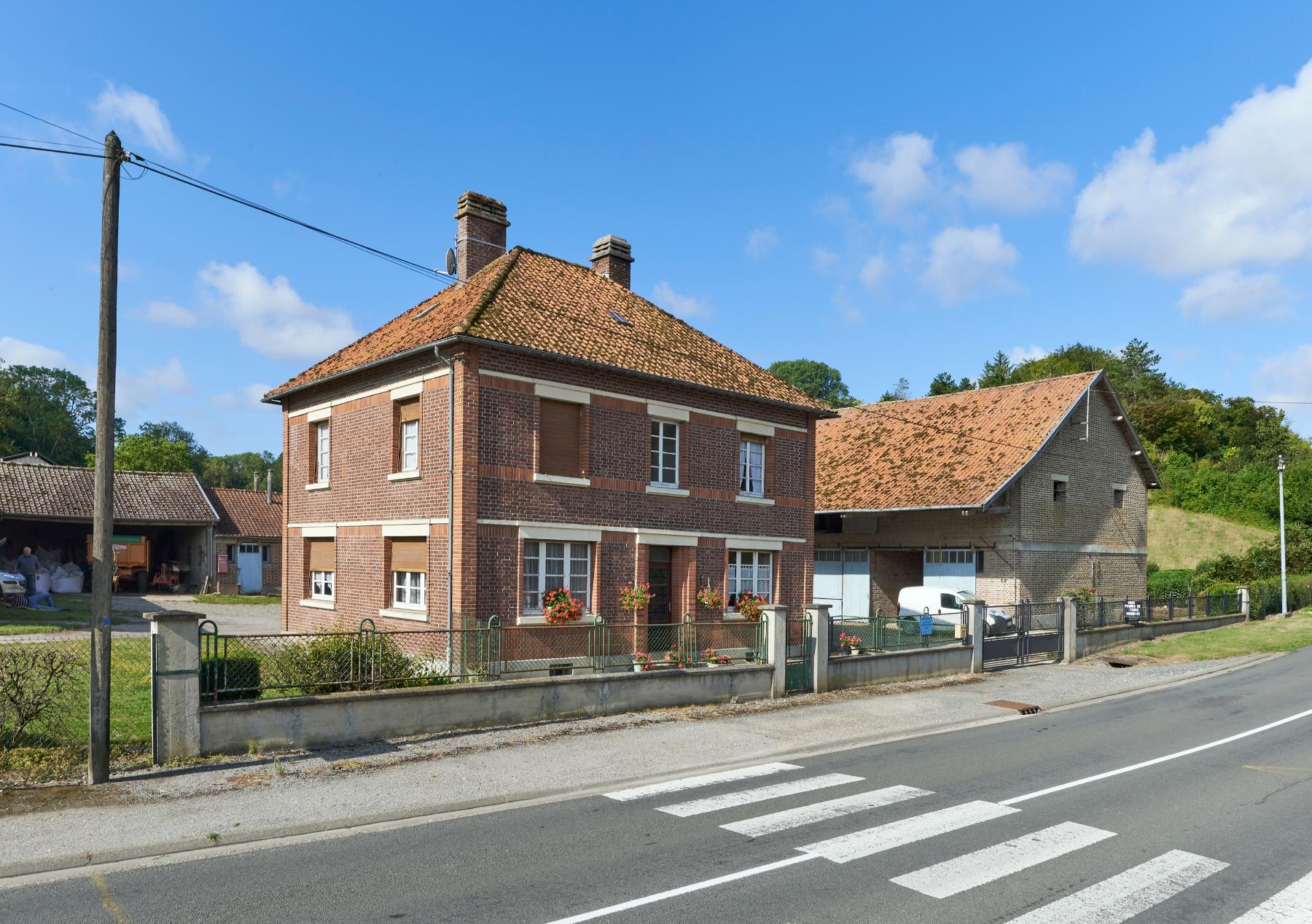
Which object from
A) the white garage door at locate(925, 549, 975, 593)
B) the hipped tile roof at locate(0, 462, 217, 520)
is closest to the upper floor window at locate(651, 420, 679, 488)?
the white garage door at locate(925, 549, 975, 593)

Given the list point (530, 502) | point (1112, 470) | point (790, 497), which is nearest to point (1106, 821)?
point (530, 502)

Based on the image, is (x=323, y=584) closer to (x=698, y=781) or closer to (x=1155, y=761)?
(x=698, y=781)

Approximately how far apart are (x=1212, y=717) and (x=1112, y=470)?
2025 cm

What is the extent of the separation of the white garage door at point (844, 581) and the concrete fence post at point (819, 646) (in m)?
15.4

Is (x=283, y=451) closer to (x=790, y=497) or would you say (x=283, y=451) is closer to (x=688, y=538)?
(x=688, y=538)

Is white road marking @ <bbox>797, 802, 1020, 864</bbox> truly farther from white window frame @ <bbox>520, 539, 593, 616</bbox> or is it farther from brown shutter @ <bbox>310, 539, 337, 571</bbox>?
brown shutter @ <bbox>310, 539, 337, 571</bbox>

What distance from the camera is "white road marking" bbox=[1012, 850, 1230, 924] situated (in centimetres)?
664

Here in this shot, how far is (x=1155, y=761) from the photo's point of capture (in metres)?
12.3

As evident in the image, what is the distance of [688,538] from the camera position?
2097 cm

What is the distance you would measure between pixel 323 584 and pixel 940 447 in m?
22.2

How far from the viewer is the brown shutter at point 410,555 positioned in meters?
18.3

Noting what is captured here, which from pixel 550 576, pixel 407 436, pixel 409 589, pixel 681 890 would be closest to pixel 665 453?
pixel 550 576

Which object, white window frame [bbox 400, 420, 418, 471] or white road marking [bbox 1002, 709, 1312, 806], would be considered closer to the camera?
white road marking [bbox 1002, 709, 1312, 806]

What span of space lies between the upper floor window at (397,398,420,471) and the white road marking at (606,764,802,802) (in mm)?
9721
